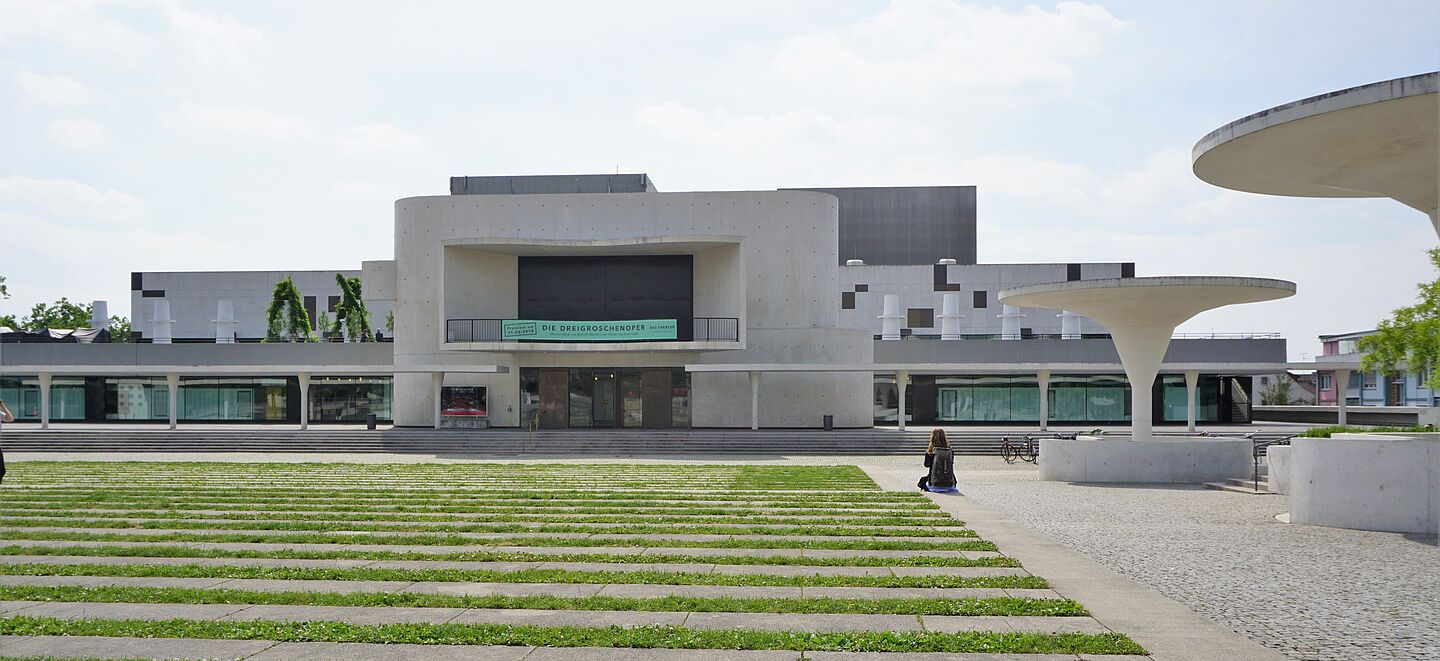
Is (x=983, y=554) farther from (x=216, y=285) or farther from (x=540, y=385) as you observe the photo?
(x=216, y=285)

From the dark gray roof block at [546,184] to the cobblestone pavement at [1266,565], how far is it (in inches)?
1455

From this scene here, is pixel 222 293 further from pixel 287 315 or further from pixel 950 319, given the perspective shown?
pixel 950 319

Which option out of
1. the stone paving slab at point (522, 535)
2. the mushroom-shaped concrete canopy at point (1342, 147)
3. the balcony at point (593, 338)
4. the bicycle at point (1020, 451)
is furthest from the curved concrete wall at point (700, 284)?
the stone paving slab at point (522, 535)

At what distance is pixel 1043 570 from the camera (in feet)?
41.7

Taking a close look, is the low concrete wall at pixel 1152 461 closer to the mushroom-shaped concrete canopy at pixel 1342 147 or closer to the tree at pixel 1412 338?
the tree at pixel 1412 338

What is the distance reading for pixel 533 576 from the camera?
12.1 meters

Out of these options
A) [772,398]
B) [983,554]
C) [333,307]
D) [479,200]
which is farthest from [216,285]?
[983,554]

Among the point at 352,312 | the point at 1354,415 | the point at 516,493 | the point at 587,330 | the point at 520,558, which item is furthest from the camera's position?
the point at 352,312

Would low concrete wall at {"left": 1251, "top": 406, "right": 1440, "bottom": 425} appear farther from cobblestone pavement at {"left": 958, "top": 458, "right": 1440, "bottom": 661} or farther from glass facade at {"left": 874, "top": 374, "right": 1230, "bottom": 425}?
cobblestone pavement at {"left": 958, "top": 458, "right": 1440, "bottom": 661}

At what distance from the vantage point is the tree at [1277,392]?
7412 cm

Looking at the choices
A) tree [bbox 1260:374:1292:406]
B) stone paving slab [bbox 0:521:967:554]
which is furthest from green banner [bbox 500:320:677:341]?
tree [bbox 1260:374:1292:406]

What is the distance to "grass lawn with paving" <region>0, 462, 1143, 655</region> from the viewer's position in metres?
9.32

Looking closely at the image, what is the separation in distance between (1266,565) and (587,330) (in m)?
31.8

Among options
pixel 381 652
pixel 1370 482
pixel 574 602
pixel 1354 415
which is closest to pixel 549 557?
pixel 574 602
